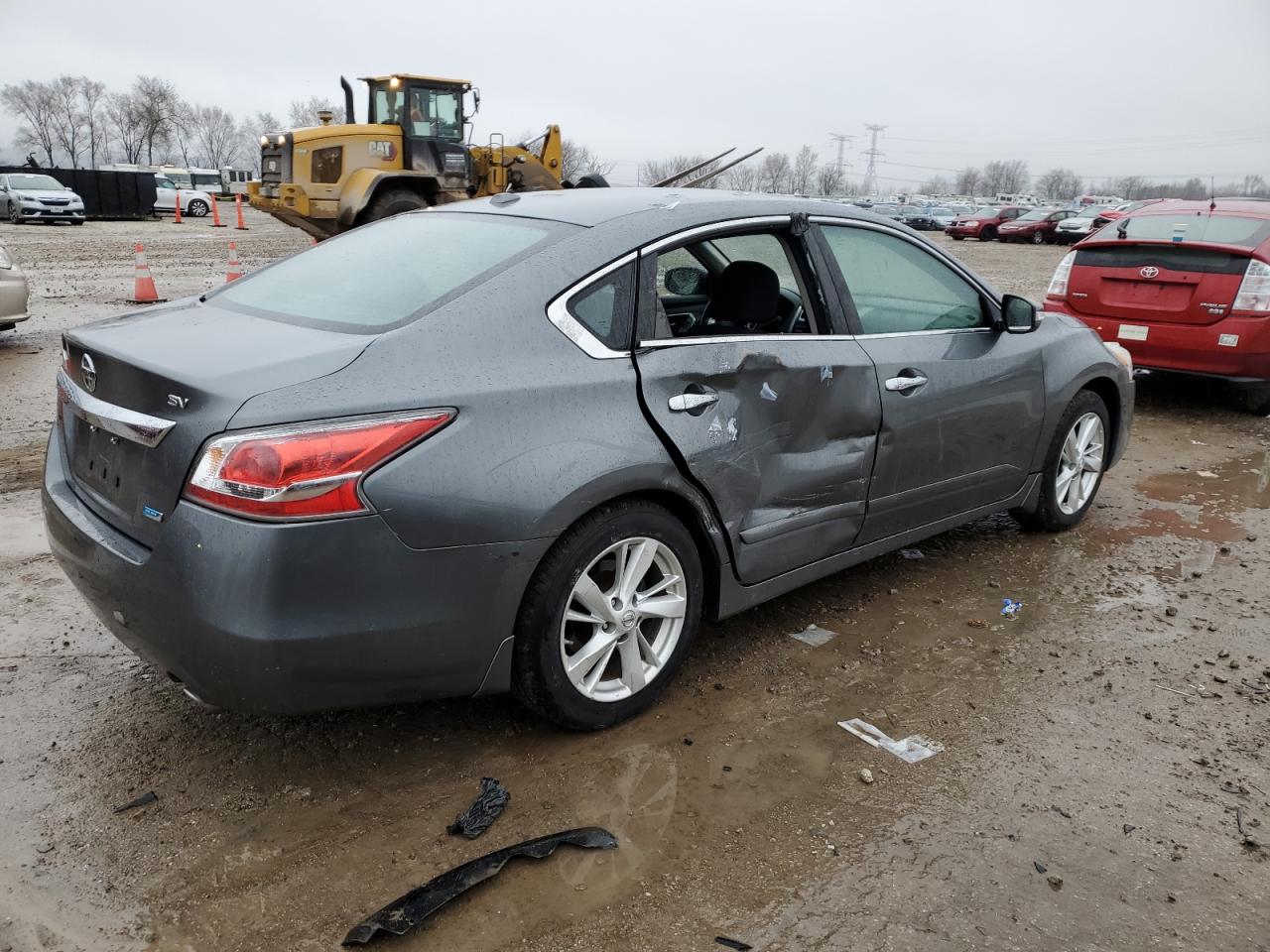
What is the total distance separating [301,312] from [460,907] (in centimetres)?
172

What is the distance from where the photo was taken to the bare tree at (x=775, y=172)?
380ft

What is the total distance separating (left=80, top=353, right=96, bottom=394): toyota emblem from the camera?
2723 mm

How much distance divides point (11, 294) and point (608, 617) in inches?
317

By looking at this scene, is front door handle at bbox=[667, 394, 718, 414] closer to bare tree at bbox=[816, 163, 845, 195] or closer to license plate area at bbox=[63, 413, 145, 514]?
license plate area at bbox=[63, 413, 145, 514]

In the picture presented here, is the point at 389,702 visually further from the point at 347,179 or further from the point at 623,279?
the point at 347,179

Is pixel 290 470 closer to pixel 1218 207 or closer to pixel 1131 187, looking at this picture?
pixel 1218 207

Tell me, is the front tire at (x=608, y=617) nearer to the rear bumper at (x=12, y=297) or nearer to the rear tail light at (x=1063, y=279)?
the rear tail light at (x=1063, y=279)

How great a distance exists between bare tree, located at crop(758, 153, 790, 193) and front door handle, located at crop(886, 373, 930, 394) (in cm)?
11250

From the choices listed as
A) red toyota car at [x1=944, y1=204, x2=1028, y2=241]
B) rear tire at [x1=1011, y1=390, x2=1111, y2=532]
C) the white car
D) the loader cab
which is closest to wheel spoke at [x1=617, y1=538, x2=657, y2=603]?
rear tire at [x1=1011, y1=390, x2=1111, y2=532]

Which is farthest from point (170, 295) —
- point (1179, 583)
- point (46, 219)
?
point (46, 219)

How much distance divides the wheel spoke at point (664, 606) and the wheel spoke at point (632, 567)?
0.06 m

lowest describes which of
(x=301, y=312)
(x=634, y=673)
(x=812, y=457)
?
(x=634, y=673)

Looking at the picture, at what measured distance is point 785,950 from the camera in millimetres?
2207

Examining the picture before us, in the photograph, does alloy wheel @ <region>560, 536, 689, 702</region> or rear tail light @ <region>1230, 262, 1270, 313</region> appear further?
rear tail light @ <region>1230, 262, 1270, 313</region>
